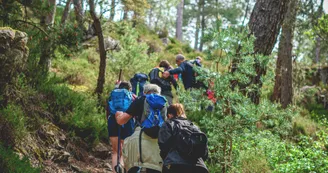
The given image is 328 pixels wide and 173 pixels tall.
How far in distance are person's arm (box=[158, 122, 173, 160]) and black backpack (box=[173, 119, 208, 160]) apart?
9cm

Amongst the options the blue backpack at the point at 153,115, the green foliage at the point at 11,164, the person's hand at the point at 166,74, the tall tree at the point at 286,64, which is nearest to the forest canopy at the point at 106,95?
the green foliage at the point at 11,164

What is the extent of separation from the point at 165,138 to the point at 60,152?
2.90 m

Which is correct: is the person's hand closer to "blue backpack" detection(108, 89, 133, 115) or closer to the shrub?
"blue backpack" detection(108, 89, 133, 115)

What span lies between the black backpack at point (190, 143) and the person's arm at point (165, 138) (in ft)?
0.29

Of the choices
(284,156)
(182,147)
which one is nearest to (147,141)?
(182,147)

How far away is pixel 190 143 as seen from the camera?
3658mm

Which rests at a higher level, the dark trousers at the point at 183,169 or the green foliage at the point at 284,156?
the dark trousers at the point at 183,169

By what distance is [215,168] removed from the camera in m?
A: 5.85

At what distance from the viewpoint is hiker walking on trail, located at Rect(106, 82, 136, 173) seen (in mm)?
5023

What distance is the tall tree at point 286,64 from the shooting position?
12.6 metres

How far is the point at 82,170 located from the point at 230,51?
3.22m

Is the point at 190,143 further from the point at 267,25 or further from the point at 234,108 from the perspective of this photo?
the point at 267,25

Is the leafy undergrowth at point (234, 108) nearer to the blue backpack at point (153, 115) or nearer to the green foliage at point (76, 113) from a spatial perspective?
the blue backpack at point (153, 115)

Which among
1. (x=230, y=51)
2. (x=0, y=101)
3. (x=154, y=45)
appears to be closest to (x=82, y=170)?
(x=0, y=101)
